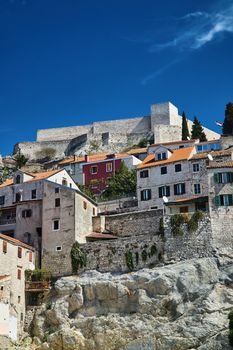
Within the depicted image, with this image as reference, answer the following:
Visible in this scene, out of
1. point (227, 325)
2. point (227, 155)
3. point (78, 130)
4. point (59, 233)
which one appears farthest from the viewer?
point (78, 130)

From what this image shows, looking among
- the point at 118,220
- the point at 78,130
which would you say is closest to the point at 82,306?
the point at 118,220

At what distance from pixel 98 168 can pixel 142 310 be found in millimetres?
34684

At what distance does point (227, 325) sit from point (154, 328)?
6170mm

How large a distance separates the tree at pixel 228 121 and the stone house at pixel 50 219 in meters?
28.0

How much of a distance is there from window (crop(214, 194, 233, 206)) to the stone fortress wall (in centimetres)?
4881

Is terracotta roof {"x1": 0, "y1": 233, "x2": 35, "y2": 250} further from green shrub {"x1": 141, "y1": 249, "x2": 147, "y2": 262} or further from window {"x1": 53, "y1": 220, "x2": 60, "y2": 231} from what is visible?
green shrub {"x1": 141, "y1": 249, "x2": 147, "y2": 262}

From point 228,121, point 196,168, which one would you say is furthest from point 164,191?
point 228,121

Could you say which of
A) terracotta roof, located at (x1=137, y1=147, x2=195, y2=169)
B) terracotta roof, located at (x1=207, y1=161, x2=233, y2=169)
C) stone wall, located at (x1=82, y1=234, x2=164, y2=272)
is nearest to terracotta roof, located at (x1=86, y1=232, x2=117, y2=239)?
stone wall, located at (x1=82, y1=234, x2=164, y2=272)

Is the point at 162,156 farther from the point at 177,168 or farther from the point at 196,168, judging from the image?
the point at 196,168

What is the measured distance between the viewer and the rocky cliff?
172ft

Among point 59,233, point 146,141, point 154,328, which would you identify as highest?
point 146,141

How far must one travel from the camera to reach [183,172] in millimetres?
69750

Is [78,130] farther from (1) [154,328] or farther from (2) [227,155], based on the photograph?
(1) [154,328]

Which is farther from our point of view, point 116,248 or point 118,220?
point 118,220
